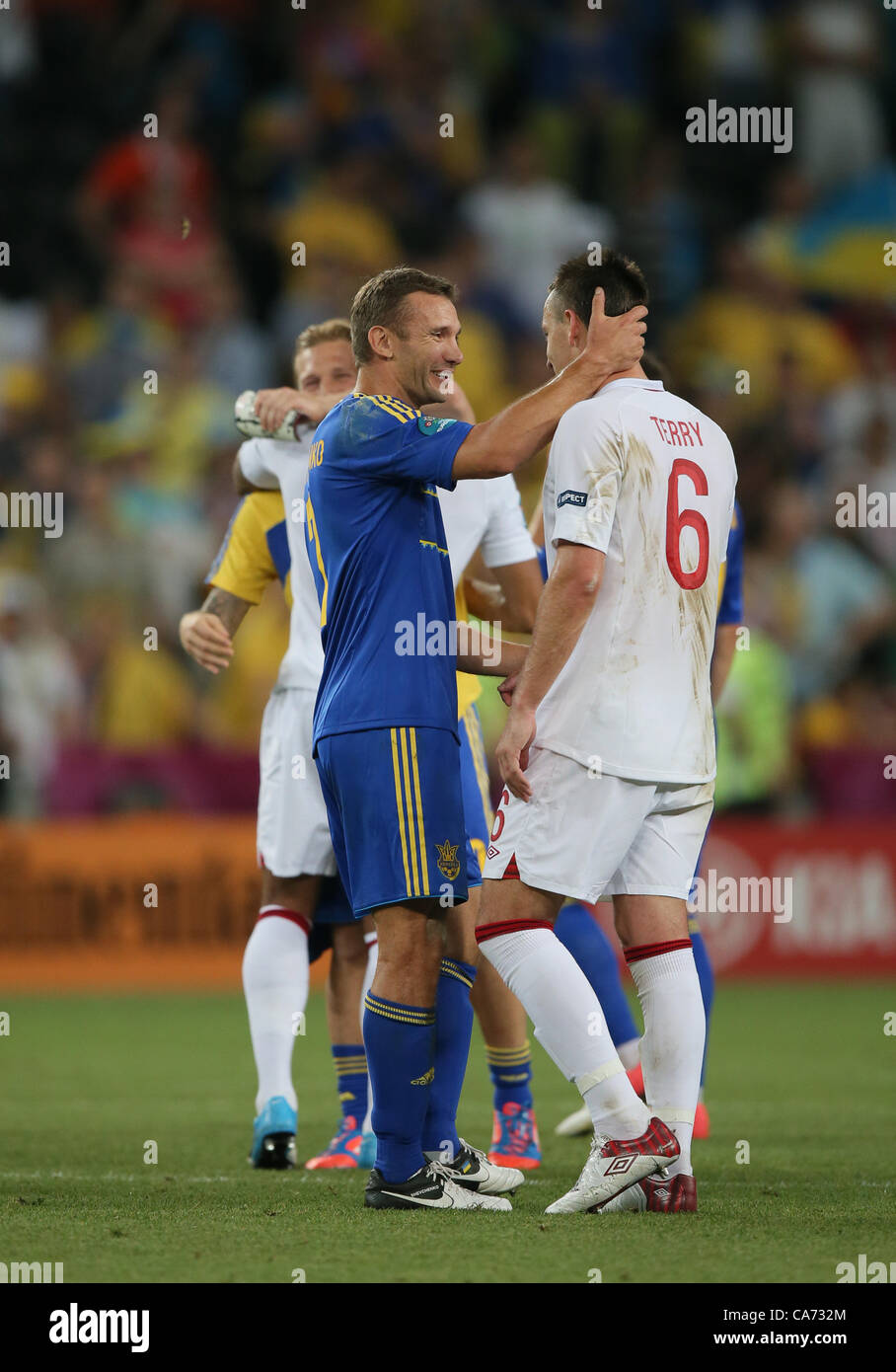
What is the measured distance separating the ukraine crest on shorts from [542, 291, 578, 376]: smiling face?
1209 mm

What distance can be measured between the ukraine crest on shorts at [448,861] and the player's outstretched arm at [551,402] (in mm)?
865

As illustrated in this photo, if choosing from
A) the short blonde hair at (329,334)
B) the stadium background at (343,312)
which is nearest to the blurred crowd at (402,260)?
the stadium background at (343,312)

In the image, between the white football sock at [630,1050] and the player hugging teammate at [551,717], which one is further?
the white football sock at [630,1050]

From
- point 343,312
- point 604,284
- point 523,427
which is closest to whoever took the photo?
point 523,427

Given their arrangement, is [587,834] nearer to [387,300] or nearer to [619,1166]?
[619,1166]

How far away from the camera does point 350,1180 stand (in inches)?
203

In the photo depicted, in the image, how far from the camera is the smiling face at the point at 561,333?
15.2ft

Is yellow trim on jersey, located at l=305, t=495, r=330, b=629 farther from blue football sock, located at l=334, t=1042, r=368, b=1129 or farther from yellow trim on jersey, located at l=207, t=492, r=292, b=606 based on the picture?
blue football sock, located at l=334, t=1042, r=368, b=1129

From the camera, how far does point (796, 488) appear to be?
1373cm

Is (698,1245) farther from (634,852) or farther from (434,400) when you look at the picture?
(434,400)

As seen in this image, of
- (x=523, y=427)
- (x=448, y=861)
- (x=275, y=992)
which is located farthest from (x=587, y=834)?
(x=275, y=992)

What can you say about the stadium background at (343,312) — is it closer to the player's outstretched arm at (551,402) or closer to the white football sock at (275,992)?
the white football sock at (275,992)

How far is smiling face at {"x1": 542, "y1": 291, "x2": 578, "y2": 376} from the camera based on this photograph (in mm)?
4641

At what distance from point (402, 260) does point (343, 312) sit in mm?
1037
